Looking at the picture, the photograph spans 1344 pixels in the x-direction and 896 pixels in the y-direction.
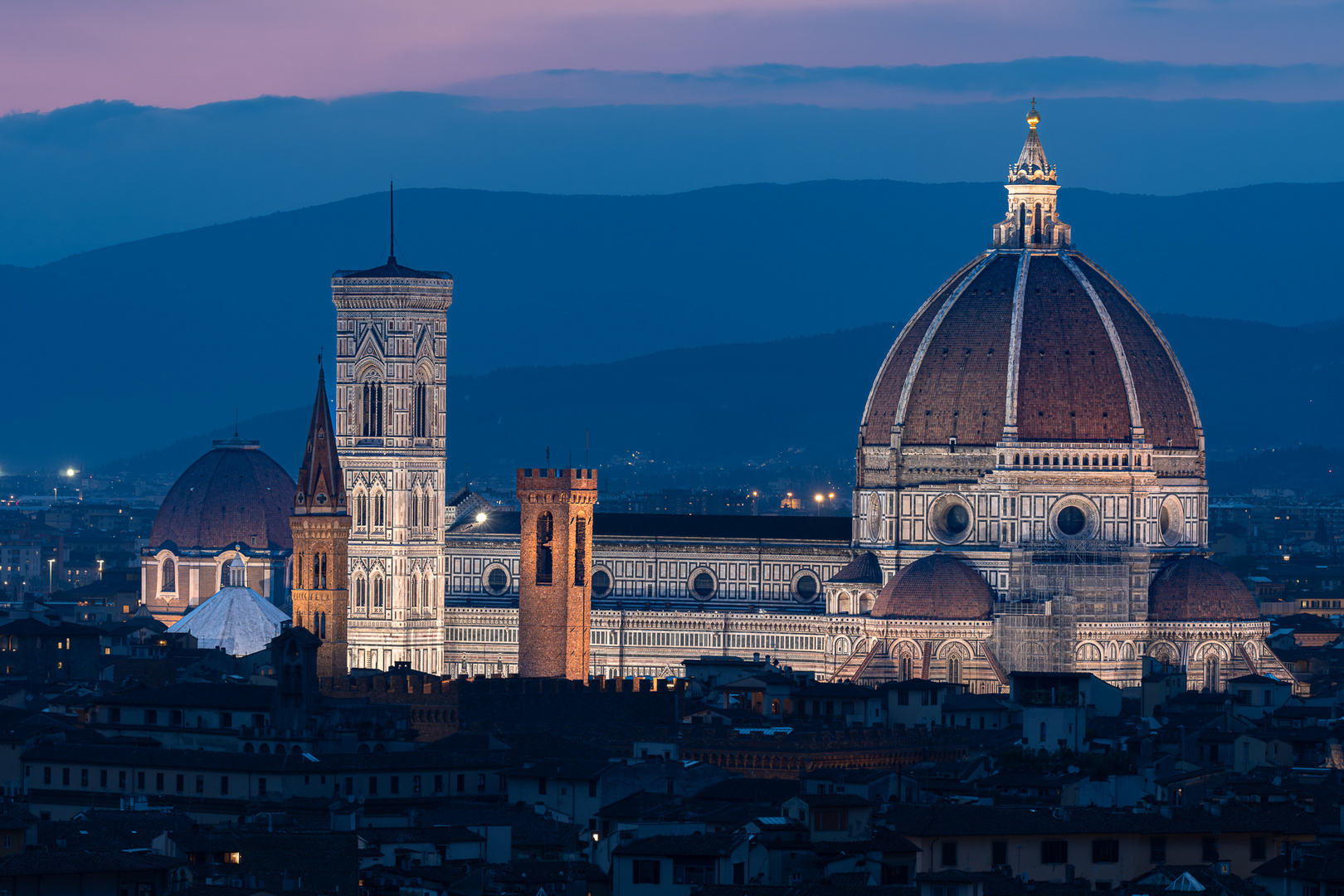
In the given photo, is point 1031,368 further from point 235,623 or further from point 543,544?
point 235,623

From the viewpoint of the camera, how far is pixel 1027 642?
148 m

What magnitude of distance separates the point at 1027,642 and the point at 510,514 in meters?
29.3

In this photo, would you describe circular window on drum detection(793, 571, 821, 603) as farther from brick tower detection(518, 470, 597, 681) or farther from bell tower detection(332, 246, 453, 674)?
bell tower detection(332, 246, 453, 674)

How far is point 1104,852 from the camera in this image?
77.9 m

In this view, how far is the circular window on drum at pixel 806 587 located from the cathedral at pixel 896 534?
4.1 inches

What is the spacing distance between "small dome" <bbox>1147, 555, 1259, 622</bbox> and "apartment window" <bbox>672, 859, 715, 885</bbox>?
7682 centimetres

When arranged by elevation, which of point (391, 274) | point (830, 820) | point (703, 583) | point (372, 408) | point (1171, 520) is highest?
point (391, 274)

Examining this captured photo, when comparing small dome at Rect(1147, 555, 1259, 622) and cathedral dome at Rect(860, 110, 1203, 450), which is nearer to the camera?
small dome at Rect(1147, 555, 1259, 622)

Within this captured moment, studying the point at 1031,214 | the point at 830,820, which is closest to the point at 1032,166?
the point at 1031,214

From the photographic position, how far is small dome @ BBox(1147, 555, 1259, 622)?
14988 cm

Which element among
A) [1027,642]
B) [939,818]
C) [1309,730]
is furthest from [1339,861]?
[1027,642]

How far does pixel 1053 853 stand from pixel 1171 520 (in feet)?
267

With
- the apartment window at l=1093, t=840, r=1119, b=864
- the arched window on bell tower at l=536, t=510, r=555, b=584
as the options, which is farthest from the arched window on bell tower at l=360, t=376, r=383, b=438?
the apartment window at l=1093, t=840, r=1119, b=864

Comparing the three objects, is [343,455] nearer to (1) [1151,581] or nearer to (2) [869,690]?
(1) [1151,581]
